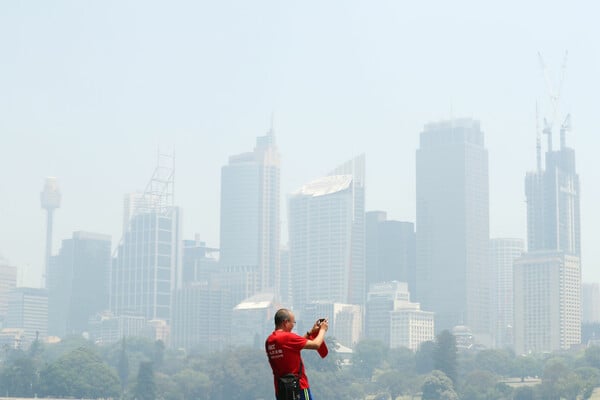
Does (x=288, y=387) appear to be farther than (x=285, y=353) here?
No

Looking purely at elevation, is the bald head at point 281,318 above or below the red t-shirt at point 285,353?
above

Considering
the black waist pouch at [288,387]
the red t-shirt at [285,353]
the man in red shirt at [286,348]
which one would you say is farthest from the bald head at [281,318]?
the black waist pouch at [288,387]

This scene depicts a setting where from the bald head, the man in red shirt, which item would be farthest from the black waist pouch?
the bald head

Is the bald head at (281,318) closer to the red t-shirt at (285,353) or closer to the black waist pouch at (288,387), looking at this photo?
the red t-shirt at (285,353)

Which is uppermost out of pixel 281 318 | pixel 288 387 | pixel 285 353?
pixel 281 318

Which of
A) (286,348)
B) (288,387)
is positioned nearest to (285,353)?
(286,348)

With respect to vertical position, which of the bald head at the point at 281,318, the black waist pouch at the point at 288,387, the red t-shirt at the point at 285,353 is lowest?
the black waist pouch at the point at 288,387

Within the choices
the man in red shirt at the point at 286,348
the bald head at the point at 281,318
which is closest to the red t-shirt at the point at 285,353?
the man in red shirt at the point at 286,348

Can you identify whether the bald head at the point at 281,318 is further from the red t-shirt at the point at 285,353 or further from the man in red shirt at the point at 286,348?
the red t-shirt at the point at 285,353

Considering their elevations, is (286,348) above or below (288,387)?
above

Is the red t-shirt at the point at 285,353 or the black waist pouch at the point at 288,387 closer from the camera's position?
the black waist pouch at the point at 288,387

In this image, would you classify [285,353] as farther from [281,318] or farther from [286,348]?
[281,318]

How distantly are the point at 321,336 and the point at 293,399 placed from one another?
0.99 metres

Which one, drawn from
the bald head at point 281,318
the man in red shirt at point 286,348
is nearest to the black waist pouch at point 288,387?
the man in red shirt at point 286,348
